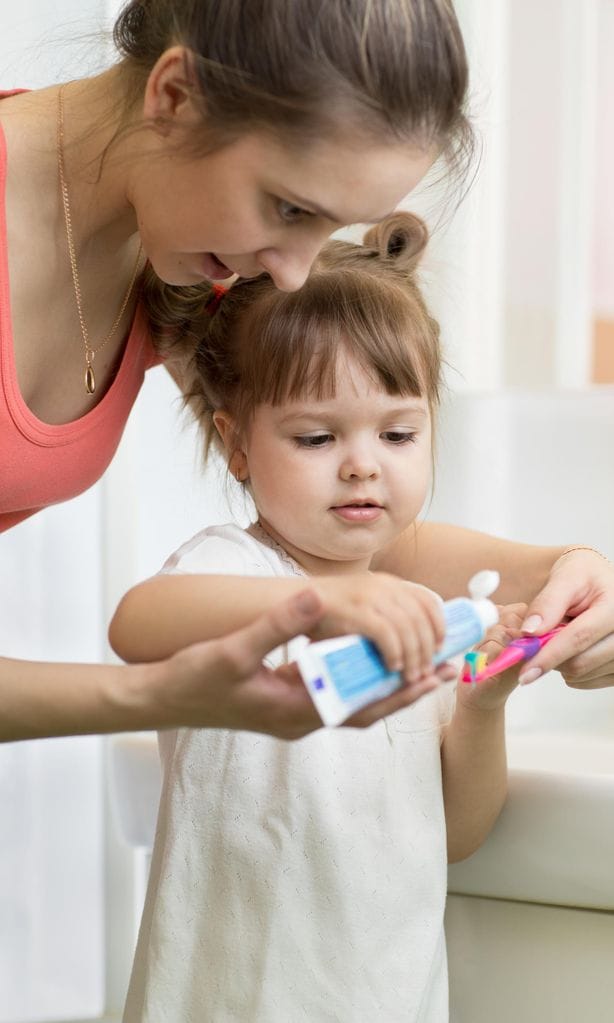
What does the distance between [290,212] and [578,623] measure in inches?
14.7

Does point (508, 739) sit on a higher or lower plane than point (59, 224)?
lower

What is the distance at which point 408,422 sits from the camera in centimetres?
105

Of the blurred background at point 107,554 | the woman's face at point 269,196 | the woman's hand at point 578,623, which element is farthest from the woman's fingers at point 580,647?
the blurred background at point 107,554

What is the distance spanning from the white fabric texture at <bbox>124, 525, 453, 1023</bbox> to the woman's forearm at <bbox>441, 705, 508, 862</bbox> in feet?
0.13

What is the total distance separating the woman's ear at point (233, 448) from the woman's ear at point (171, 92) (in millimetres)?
260

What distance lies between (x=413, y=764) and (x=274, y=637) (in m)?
0.32

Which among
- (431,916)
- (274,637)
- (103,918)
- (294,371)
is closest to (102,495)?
(103,918)

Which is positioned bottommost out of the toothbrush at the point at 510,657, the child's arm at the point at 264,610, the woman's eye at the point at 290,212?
the toothbrush at the point at 510,657

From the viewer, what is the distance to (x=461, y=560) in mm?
1208

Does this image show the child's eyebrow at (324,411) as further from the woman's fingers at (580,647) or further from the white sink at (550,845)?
the white sink at (550,845)

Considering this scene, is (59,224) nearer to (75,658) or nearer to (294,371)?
(294,371)

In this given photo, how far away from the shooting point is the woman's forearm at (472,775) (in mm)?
1025

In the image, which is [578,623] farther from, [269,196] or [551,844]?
[269,196]

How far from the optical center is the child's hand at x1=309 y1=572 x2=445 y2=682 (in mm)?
730
